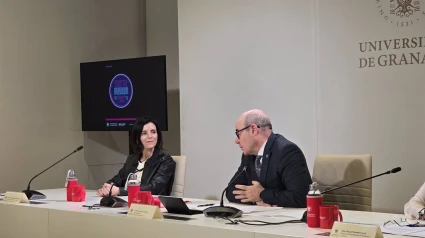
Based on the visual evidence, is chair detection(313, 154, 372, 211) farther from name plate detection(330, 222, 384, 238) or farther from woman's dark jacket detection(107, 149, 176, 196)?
name plate detection(330, 222, 384, 238)

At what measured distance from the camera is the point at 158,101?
5.32m

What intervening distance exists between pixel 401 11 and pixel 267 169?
1497 mm

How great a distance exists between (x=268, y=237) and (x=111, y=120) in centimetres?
366

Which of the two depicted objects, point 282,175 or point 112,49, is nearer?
point 282,175

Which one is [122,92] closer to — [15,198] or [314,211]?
[15,198]

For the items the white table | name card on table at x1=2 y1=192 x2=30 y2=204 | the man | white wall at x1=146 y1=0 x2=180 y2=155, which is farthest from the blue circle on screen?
the man

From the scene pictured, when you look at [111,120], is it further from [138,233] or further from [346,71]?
[138,233]

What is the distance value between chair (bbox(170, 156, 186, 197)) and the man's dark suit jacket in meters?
0.66

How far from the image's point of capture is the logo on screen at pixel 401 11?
13.0 feet

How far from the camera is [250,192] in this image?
332cm

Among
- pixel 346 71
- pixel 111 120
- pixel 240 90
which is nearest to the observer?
pixel 346 71

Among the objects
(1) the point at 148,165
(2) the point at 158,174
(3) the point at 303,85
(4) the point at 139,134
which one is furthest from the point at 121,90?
(3) the point at 303,85

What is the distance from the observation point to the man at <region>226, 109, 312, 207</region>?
3210mm

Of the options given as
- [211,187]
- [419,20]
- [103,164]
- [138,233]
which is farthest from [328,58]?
[103,164]
